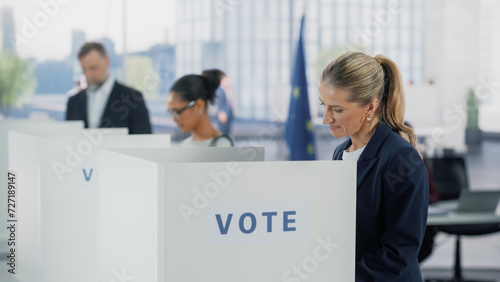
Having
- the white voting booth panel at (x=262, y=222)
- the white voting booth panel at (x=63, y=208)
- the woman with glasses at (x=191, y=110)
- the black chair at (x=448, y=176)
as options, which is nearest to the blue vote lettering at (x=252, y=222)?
the white voting booth panel at (x=262, y=222)

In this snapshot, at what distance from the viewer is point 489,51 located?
12445 millimetres

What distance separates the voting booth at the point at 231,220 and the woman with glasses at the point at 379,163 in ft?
0.92

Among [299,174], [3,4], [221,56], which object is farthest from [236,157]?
[221,56]

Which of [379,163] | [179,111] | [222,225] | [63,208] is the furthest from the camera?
[179,111]

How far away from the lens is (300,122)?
5258mm

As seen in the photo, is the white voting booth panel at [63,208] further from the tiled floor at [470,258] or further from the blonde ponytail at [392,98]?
the tiled floor at [470,258]

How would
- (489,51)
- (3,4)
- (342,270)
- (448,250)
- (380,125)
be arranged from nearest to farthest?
(342,270)
(380,125)
(448,250)
(3,4)
(489,51)

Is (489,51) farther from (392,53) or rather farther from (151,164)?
(151,164)

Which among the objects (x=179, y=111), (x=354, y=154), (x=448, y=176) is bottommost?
(x=448, y=176)

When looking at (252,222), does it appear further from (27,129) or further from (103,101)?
(103,101)

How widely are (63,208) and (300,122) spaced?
4.03 m

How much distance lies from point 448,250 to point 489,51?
790 centimetres

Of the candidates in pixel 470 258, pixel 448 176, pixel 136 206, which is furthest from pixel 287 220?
pixel 470 258

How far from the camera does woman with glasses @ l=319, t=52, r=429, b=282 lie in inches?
52.2
